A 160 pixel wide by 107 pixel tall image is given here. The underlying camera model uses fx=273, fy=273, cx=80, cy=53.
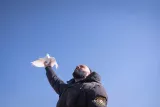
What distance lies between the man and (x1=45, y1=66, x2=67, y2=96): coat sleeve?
4 cm

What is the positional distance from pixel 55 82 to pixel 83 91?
1682 mm

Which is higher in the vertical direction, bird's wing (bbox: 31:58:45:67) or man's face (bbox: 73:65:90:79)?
bird's wing (bbox: 31:58:45:67)

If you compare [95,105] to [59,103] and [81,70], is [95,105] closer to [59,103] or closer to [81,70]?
[59,103]

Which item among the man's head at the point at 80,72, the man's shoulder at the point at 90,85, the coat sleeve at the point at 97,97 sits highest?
the man's head at the point at 80,72

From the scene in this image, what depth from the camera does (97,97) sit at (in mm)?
5484

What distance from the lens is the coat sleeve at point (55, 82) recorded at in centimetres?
690

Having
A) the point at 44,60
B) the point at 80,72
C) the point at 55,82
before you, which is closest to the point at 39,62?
the point at 44,60

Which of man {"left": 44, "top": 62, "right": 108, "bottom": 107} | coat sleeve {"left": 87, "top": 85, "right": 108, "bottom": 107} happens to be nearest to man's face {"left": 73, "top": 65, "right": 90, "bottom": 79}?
man {"left": 44, "top": 62, "right": 108, "bottom": 107}

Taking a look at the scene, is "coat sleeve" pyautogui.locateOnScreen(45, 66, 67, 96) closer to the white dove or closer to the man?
the man

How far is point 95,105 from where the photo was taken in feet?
17.6

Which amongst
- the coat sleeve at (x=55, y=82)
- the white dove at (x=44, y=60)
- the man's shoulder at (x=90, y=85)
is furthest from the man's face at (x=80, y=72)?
→ the white dove at (x=44, y=60)

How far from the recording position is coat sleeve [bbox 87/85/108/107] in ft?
17.8

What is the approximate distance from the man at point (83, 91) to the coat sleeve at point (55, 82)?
0.13 feet

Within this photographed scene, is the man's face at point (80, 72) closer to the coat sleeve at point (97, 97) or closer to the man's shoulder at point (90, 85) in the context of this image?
the man's shoulder at point (90, 85)
